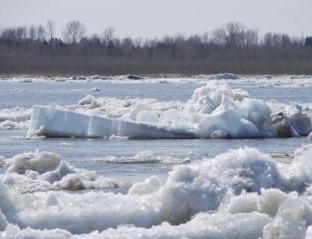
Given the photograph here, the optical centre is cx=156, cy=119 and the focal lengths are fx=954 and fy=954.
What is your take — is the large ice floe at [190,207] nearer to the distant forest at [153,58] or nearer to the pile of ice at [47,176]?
the pile of ice at [47,176]

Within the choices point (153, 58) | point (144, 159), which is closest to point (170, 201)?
point (144, 159)

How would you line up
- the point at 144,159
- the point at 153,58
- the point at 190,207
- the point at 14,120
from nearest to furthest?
the point at 190,207 < the point at 144,159 < the point at 14,120 < the point at 153,58

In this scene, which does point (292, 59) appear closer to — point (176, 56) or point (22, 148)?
point (176, 56)

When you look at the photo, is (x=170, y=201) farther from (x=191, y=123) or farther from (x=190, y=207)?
(x=191, y=123)

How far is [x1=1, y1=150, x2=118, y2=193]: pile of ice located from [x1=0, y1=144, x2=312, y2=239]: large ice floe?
1250mm

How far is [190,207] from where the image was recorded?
10234 mm

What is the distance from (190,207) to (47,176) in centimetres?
304

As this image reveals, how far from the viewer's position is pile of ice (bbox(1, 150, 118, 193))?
12359 millimetres

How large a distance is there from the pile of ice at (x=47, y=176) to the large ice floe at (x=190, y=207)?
1.25 m

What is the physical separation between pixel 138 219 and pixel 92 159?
6.18 metres

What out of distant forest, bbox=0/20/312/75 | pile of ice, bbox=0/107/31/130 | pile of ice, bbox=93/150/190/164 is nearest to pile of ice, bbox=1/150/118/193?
pile of ice, bbox=93/150/190/164

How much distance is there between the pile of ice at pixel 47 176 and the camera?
40.5 feet

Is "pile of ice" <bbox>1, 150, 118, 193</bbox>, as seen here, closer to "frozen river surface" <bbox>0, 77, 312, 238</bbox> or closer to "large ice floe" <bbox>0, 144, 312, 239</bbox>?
"frozen river surface" <bbox>0, 77, 312, 238</bbox>

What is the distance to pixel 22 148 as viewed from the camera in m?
18.0
